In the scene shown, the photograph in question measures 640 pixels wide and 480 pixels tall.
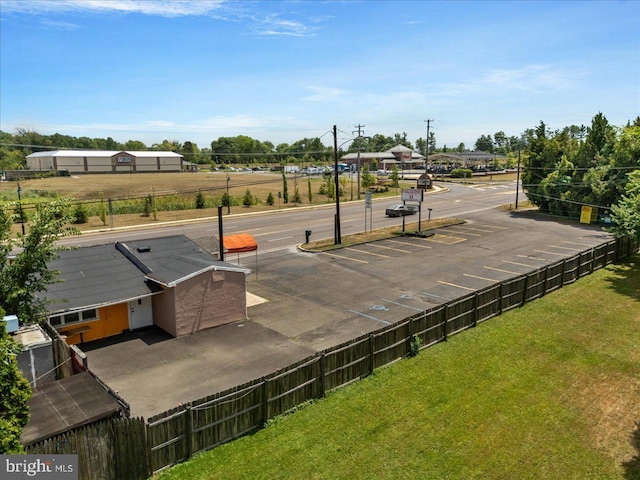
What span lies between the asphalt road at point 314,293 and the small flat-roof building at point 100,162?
78.8 meters

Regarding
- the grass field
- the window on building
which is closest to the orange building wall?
the window on building

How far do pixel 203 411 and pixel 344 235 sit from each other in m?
30.8

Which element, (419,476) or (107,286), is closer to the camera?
(419,476)

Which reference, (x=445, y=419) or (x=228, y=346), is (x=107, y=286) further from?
(x=445, y=419)

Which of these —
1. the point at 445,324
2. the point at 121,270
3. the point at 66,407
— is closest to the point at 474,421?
the point at 445,324

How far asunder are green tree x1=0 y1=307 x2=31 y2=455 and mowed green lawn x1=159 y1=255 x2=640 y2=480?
3.11 m

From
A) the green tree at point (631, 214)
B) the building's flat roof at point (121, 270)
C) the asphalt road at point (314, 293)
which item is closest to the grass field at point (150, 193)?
the asphalt road at point (314, 293)

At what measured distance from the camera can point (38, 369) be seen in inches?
496

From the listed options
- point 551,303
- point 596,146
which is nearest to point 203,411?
point 551,303

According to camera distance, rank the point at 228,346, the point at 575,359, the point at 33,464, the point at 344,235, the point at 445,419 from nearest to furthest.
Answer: the point at 33,464 → the point at 445,419 → the point at 575,359 → the point at 228,346 → the point at 344,235

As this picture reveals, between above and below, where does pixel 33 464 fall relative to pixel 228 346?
above

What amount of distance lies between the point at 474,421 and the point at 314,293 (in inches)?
492

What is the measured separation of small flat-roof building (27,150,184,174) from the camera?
108312 millimetres

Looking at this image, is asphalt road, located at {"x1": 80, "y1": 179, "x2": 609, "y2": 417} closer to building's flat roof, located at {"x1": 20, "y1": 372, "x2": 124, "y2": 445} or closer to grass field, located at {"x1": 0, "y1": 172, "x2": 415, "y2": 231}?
building's flat roof, located at {"x1": 20, "y1": 372, "x2": 124, "y2": 445}
